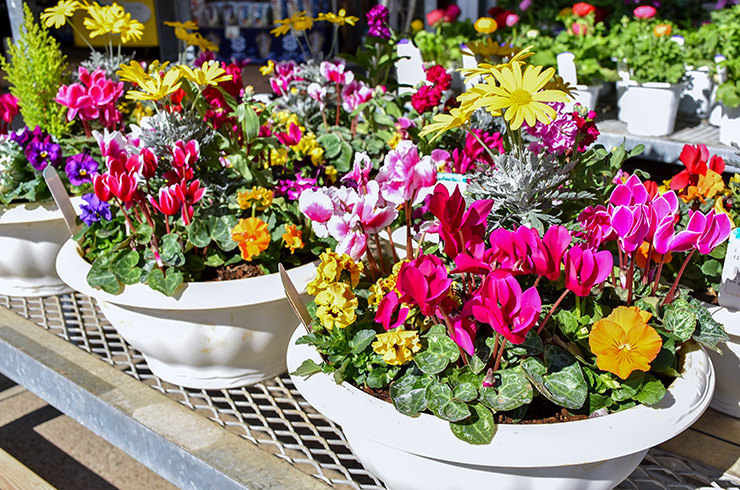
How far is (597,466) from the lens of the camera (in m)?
0.78

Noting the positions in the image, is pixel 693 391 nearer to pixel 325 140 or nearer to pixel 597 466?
pixel 597 466

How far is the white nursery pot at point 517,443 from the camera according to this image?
735 mm

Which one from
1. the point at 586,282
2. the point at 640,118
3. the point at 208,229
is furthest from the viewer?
the point at 640,118

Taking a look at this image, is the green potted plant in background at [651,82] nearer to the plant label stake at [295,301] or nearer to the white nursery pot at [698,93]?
the white nursery pot at [698,93]

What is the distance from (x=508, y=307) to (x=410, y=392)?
170mm

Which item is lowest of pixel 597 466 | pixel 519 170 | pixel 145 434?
pixel 145 434

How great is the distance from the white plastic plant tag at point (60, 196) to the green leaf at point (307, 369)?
1.92ft

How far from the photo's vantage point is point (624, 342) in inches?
30.3

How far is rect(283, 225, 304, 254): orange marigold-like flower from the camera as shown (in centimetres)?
116

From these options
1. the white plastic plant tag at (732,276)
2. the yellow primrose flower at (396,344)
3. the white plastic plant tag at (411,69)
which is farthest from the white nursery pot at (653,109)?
the yellow primrose flower at (396,344)

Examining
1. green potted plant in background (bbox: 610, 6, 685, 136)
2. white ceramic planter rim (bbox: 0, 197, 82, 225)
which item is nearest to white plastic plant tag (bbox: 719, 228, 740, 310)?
white ceramic planter rim (bbox: 0, 197, 82, 225)

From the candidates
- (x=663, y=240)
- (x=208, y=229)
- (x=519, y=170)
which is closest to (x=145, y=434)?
(x=208, y=229)

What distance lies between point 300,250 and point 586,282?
0.65 meters

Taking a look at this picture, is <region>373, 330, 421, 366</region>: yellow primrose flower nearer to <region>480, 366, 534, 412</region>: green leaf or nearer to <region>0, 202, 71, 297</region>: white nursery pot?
<region>480, 366, 534, 412</region>: green leaf
